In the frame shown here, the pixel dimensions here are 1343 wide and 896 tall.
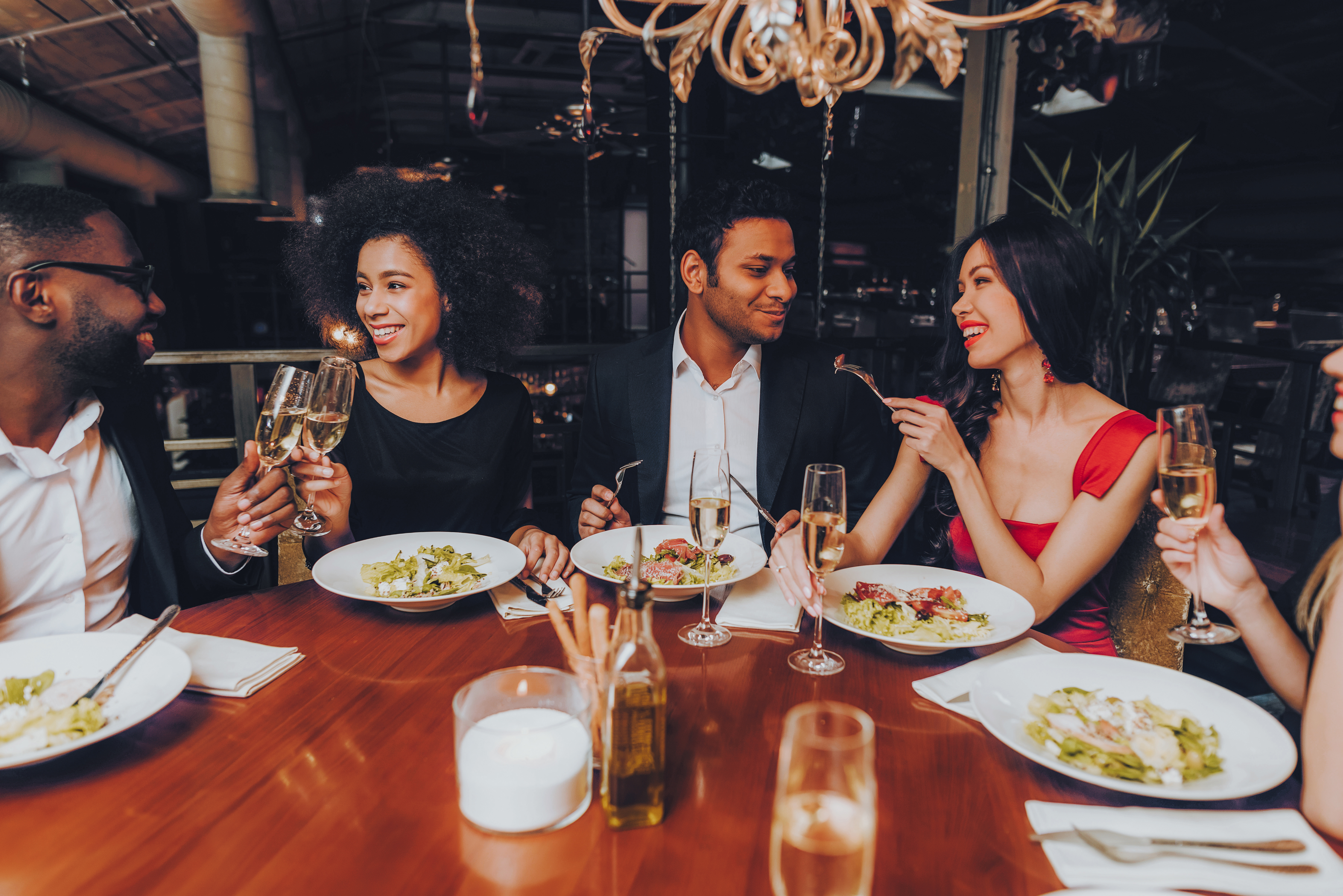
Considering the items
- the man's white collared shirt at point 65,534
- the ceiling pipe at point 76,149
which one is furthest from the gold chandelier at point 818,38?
the ceiling pipe at point 76,149

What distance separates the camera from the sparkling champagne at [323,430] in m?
1.54

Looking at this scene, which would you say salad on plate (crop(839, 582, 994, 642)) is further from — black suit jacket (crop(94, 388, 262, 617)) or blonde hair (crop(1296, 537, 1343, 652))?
black suit jacket (crop(94, 388, 262, 617))

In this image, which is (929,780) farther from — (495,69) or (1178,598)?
(495,69)

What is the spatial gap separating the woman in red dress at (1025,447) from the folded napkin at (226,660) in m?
0.90

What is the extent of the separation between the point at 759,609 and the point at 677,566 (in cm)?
18

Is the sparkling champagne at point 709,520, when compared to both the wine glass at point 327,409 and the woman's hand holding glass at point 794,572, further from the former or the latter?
the wine glass at point 327,409

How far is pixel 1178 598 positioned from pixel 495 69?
8.96 metres

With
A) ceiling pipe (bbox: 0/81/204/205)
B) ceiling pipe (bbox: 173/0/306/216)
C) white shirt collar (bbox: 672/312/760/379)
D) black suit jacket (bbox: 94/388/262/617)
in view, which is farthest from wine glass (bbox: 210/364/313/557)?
ceiling pipe (bbox: 0/81/204/205)

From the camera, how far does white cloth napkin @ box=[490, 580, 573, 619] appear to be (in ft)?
4.92

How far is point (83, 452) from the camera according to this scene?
1747 millimetres

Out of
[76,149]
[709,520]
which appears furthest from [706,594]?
[76,149]

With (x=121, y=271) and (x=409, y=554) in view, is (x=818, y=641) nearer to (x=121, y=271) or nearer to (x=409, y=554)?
(x=409, y=554)

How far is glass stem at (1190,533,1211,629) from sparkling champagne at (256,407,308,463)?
1598 millimetres

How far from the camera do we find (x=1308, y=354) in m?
3.99
